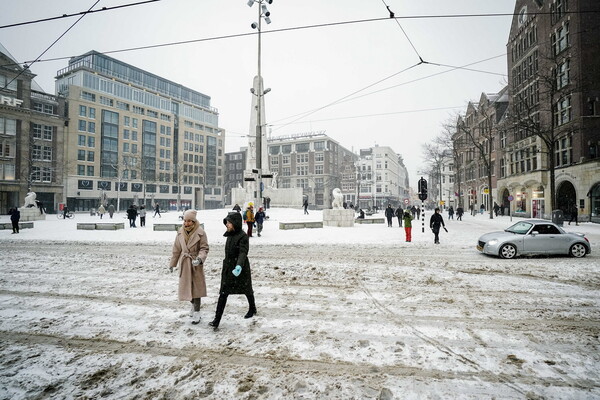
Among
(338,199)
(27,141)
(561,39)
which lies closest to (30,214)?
(27,141)

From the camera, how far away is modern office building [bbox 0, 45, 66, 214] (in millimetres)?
43312

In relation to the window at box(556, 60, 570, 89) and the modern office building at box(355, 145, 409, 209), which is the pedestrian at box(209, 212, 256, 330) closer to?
the window at box(556, 60, 570, 89)

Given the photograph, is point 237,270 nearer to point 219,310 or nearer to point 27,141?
point 219,310

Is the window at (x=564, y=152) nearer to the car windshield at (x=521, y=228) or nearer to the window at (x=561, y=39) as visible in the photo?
the window at (x=561, y=39)

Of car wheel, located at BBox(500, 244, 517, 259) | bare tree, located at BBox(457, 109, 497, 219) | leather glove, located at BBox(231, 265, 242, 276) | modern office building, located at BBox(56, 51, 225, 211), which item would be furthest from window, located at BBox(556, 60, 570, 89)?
modern office building, located at BBox(56, 51, 225, 211)

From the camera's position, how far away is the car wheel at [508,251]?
10742mm

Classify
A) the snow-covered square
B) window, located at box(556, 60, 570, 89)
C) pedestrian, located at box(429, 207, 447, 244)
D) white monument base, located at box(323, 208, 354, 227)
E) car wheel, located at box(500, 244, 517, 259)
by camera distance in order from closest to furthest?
the snow-covered square → car wheel, located at box(500, 244, 517, 259) → pedestrian, located at box(429, 207, 447, 244) → white monument base, located at box(323, 208, 354, 227) → window, located at box(556, 60, 570, 89)

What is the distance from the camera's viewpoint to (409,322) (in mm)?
4855

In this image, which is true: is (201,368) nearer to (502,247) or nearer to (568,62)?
(502,247)

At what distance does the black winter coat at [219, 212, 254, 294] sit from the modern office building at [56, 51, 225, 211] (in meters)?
51.2

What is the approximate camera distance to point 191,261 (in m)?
4.62

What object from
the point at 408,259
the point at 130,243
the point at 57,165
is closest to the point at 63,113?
the point at 57,165

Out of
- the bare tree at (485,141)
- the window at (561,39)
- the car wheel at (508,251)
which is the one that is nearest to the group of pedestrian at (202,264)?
the car wheel at (508,251)

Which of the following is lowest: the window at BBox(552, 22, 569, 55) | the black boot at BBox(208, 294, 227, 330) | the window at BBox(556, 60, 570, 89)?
the black boot at BBox(208, 294, 227, 330)
